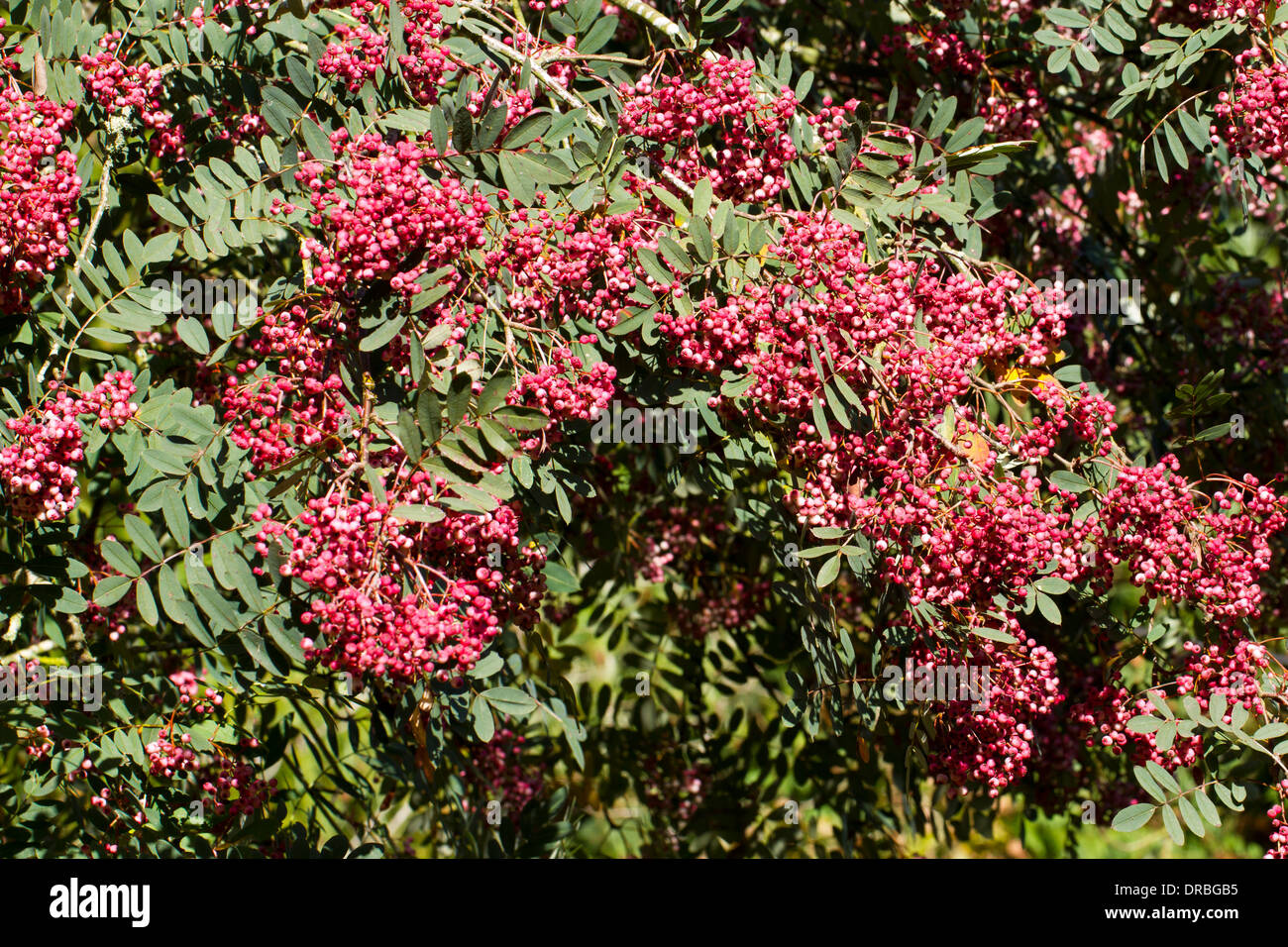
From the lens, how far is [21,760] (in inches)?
134

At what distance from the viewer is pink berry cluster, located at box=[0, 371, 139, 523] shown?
229 centimetres

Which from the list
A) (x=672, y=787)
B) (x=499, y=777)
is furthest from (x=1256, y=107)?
(x=499, y=777)

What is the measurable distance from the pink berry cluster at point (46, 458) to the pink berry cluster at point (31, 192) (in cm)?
24

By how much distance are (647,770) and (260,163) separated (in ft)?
8.25

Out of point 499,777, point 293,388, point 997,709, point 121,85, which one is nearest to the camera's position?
point 293,388

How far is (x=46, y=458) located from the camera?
230cm

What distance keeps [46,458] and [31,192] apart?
51cm

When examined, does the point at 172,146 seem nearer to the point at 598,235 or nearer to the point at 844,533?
the point at 598,235

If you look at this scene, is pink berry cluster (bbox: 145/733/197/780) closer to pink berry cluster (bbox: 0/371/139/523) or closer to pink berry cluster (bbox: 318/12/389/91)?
pink berry cluster (bbox: 0/371/139/523)

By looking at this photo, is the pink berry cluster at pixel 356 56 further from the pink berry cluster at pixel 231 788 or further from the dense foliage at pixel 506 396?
the pink berry cluster at pixel 231 788

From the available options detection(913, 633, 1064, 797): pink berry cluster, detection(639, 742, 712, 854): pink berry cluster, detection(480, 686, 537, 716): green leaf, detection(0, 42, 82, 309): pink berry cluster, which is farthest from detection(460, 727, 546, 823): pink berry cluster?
detection(0, 42, 82, 309): pink berry cluster

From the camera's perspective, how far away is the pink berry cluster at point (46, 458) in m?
2.29

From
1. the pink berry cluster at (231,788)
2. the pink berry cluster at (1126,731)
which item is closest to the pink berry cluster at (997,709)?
the pink berry cluster at (1126,731)

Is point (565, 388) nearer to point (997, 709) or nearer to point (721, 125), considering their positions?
point (721, 125)
